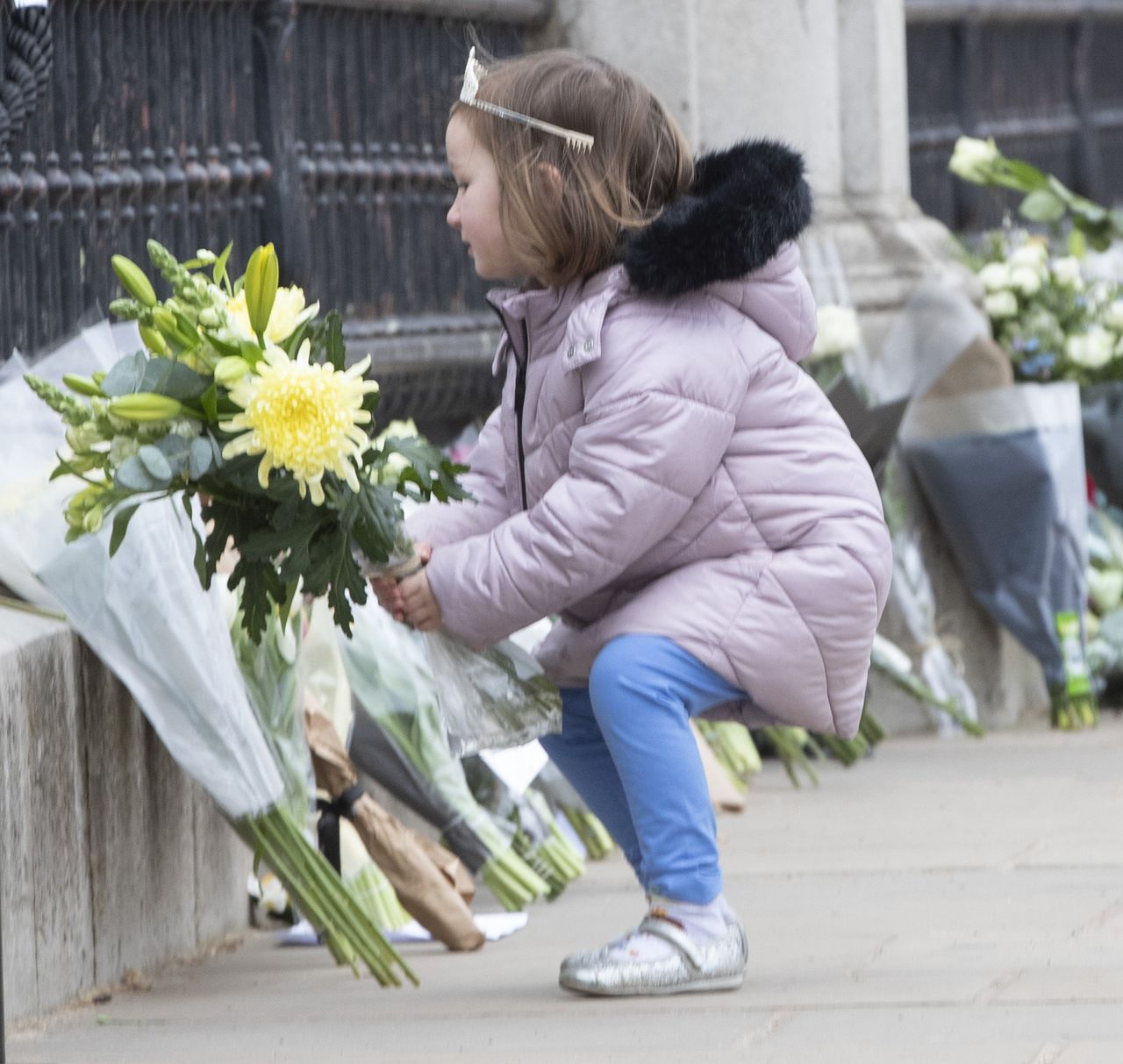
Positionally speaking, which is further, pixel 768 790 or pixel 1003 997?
pixel 768 790

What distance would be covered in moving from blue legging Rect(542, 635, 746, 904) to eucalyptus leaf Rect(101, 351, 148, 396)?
2.58 feet

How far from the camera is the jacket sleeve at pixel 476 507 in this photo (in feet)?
12.1

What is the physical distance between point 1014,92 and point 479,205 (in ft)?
19.1

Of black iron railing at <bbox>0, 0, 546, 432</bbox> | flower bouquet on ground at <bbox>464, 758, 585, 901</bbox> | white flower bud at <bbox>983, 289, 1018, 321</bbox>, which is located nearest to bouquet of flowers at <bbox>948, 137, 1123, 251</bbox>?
white flower bud at <bbox>983, 289, 1018, 321</bbox>

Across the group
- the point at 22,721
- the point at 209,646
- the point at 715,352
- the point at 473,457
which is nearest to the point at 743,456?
the point at 715,352

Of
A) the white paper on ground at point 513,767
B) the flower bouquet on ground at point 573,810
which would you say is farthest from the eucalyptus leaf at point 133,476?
the flower bouquet on ground at point 573,810

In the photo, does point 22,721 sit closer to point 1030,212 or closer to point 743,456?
point 743,456

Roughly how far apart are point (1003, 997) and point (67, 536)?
4.79 feet

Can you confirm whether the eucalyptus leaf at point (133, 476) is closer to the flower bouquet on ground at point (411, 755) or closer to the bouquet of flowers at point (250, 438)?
the bouquet of flowers at point (250, 438)

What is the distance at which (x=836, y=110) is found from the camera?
22.5ft

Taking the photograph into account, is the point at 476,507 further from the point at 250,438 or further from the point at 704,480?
the point at 250,438

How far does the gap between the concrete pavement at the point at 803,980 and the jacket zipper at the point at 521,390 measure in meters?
0.79

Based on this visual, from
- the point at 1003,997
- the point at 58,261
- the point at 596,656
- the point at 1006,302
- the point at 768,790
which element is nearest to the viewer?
the point at 1003,997

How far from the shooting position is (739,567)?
11.4 feet
